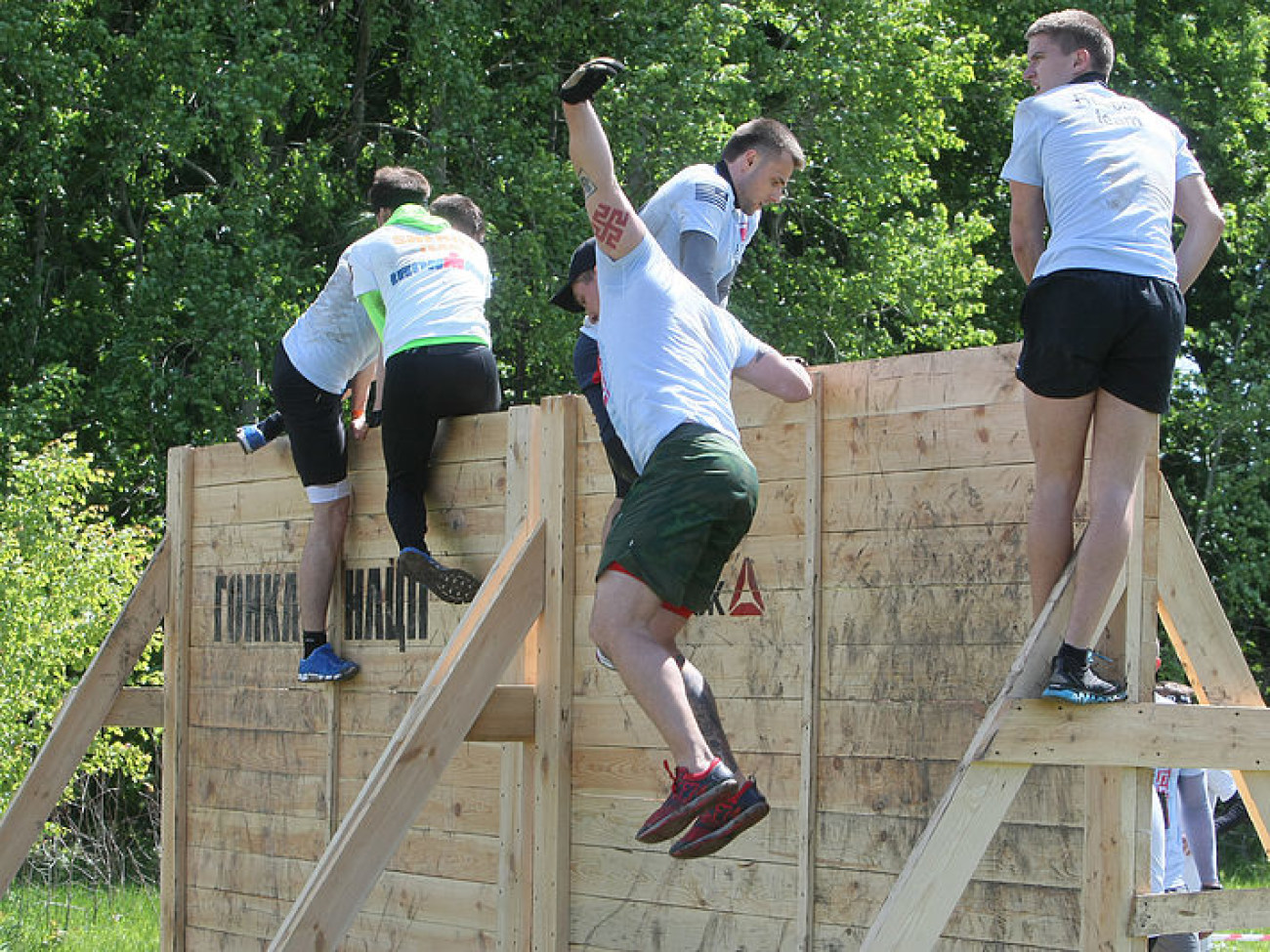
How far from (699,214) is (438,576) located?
186cm

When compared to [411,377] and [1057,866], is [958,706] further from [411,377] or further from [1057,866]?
[411,377]

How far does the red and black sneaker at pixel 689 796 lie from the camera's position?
151 inches

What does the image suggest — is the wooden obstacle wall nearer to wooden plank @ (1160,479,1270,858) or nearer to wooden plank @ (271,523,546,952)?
wooden plank @ (271,523,546,952)

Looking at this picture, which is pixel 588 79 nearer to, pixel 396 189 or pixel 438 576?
pixel 438 576

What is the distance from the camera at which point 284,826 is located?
7039mm

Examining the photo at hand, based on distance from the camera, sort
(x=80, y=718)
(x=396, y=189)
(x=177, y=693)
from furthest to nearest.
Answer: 1. (x=177, y=693)
2. (x=80, y=718)
3. (x=396, y=189)

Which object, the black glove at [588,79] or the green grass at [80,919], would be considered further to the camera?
the green grass at [80,919]

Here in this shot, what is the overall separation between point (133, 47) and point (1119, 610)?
14366mm

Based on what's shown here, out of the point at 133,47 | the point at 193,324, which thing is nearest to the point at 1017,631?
the point at 193,324

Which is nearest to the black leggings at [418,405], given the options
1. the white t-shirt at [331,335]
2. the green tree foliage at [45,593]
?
the white t-shirt at [331,335]

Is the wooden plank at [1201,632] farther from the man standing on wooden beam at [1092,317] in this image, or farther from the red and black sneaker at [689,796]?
the red and black sneaker at [689,796]

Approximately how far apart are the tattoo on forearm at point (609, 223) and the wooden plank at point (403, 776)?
1.72 meters

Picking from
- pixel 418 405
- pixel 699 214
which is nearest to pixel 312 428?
pixel 418 405

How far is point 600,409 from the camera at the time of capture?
5.21 metres
